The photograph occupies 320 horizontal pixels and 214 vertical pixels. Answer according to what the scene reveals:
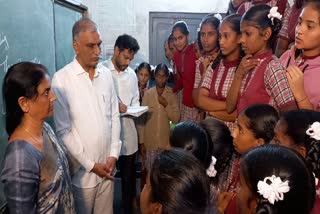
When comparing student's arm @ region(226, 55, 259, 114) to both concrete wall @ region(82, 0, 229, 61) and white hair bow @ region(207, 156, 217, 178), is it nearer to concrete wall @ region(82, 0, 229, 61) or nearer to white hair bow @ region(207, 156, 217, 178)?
white hair bow @ region(207, 156, 217, 178)

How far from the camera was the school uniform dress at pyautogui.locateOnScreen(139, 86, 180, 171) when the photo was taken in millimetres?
3145

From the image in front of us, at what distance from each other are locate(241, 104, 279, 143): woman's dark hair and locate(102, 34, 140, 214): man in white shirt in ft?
4.65

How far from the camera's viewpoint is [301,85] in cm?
142

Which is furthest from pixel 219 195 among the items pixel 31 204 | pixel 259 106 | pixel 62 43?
pixel 62 43

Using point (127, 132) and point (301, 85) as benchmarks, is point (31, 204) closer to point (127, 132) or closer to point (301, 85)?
point (301, 85)

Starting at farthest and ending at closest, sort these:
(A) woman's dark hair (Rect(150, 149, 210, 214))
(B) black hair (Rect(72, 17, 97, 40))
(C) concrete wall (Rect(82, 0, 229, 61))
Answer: (C) concrete wall (Rect(82, 0, 229, 61))
(B) black hair (Rect(72, 17, 97, 40))
(A) woman's dark hair (Rect(150, 149, 210, 214))

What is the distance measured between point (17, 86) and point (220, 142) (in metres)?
0.99

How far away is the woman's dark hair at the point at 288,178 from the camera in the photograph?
3.09 feet

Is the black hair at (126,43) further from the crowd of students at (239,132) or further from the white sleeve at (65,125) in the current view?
the white sleeve at (65,125)

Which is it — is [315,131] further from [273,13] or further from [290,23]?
[290,23]

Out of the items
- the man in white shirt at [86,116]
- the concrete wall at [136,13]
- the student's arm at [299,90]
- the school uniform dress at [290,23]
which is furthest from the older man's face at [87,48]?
the concrete wall at [136,13]

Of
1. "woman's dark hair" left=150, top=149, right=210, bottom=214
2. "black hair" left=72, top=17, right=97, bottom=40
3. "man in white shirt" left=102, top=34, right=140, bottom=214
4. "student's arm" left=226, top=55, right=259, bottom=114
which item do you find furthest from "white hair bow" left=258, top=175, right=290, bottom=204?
"man in white shirt" left=102, top=34, right=140, bottom=214

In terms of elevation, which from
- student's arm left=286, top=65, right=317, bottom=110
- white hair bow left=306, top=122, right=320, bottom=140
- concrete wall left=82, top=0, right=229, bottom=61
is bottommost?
white hair bow left=306, top=122, right=320, bottom=140

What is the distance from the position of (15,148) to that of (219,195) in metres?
0.92
